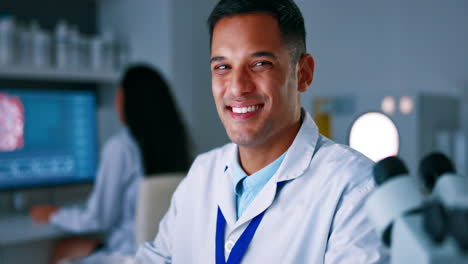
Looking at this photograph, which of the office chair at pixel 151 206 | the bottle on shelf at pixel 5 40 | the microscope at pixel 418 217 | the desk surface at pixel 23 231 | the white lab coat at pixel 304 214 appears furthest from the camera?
the bottle on shelf at pixel 5 40

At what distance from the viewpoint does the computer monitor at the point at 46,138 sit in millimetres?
1903

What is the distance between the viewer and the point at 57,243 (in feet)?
6.55

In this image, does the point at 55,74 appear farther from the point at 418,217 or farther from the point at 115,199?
the point at 418,217

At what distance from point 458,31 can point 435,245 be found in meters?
1.87

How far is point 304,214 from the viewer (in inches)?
29.2

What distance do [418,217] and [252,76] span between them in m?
0.41

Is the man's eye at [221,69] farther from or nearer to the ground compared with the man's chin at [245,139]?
farther from the ground

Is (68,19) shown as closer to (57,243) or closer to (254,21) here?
(57,243)

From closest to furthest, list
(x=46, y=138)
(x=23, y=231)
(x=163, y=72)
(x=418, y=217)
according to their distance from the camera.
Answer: (x=418, y=217), (x=23, y=231), (x=46, y=138), (x=163, y=72)

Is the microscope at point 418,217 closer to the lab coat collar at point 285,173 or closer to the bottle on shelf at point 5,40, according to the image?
the lab coat collar at point 285,173

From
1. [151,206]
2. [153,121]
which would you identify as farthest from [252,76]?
[153,121]

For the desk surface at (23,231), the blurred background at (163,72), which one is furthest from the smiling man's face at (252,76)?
the desk surface at (23,231)

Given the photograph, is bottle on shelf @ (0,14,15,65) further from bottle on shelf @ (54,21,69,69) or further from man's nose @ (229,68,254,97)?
man's nose @ (229,68,254,97)

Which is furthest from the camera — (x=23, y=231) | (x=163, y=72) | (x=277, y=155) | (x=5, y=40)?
(x=163, y=72)
